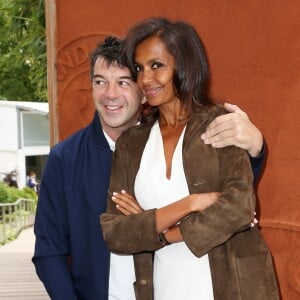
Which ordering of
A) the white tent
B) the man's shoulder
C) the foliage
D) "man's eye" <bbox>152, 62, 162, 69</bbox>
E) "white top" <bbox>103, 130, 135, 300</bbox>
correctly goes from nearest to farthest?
"man's eye" <bbox>152, 62, 162, 69</bbox>, "white top" <bbox>103, 130, 135, 300</bbox>, the man's shoulder, the foliage, the white tent

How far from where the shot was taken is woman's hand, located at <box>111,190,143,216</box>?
154cm

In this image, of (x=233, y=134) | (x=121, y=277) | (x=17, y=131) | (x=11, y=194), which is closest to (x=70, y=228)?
(x=121, y=277)

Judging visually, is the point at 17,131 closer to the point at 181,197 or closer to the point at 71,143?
the point at 71,143

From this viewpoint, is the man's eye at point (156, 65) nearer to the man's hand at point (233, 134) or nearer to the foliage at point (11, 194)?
the man's hand at point (233, 134)

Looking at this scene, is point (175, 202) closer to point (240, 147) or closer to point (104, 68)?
point (240, 147)

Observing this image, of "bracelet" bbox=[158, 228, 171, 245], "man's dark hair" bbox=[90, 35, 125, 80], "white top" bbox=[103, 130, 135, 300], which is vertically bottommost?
"white top" bbox=[103, 130, 135, 300]

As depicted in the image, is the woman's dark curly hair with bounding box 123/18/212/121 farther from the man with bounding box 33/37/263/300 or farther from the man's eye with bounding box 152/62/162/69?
the man with bounding box 33/37/263/300

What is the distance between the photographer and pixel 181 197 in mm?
1489

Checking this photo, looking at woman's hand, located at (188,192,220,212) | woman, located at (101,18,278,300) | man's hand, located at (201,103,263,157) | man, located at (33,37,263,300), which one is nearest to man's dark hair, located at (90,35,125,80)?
man, located at (33,37,263,300)

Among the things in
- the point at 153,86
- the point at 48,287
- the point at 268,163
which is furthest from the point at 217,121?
the point at 268,163

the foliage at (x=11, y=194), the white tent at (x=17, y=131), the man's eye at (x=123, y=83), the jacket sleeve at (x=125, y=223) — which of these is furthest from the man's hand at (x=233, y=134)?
the white tent at (x=17, y=131)

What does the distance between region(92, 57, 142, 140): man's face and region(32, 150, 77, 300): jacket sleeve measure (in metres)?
0.20

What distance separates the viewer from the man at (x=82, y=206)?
1.70 meters

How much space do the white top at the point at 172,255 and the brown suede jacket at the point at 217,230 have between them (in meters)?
0.02
